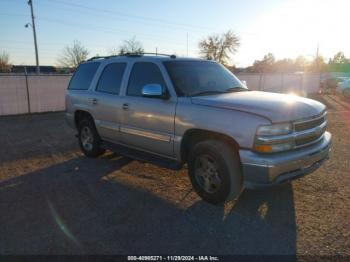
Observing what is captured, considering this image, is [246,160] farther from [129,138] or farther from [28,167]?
[28,167]

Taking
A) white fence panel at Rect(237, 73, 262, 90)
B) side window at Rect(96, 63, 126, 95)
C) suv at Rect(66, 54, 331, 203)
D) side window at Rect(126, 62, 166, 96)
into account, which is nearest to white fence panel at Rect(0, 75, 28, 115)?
suv at Rect(66, 54, 331, 203)

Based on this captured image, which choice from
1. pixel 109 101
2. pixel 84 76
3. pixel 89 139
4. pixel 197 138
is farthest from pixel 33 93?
→ pixel 197 138

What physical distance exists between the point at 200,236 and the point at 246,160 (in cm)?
100

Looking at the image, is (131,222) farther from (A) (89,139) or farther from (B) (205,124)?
(A) (89,139)

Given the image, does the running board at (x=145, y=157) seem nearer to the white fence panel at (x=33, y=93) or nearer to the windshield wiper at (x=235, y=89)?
the windshield wiper at (x=235, y=89)

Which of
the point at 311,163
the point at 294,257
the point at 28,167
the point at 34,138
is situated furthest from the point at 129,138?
the point at 34,138

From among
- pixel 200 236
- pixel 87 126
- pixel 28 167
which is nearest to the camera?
pixel 200 236

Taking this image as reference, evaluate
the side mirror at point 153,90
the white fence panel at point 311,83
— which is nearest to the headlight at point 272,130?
the side mirror at point 153,90

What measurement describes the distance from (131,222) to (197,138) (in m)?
1.43

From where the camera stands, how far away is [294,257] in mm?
3068

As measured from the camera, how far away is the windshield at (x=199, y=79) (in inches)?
183

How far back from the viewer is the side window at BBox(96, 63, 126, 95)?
5.69 m

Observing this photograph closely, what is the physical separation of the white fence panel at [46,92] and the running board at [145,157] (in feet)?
34.3

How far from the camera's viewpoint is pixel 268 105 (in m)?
3.87
